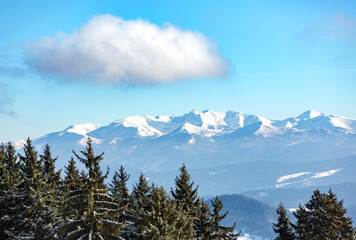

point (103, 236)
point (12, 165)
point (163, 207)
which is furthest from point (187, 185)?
point (12, 165)

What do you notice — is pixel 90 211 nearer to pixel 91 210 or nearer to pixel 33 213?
pixel 91 210

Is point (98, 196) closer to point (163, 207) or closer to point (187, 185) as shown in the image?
point (163, 207)

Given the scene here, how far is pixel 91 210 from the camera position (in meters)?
21.9

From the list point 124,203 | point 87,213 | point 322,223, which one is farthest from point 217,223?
point 87,213

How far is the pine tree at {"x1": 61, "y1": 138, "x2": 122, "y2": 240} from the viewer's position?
22.0 metres

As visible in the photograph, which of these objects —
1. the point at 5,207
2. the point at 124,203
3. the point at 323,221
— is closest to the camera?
the point at 5,207

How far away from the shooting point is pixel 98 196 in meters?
22.8

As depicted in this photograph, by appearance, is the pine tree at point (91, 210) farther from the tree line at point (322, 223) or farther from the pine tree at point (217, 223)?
the tree line at point (322, 223)

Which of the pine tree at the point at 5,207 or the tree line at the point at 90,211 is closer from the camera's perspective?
the tree line at the point at 90,211

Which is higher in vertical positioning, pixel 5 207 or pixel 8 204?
pixel 8 204

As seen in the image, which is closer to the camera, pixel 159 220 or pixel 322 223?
pixel 159 220

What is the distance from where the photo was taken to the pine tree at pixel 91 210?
22031 millimetres

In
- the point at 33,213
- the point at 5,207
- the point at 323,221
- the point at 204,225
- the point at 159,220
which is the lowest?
the point at 323,221

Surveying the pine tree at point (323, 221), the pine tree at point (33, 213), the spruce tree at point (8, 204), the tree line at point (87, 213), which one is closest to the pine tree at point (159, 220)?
the tree line at point (87, 213)
